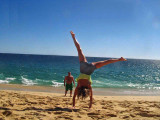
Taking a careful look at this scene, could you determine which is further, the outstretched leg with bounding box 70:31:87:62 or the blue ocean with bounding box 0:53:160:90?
the blue ocean with bounding box 0:53:160:90

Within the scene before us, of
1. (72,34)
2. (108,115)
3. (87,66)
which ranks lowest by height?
(108,115)

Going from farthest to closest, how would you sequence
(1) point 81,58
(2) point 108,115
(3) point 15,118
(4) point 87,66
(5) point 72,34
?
(5) point 72,34 < (1) point 81,58 < (4) point 87,66 < (2) point 108,115 < (3) point 15,118

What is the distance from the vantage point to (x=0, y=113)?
14.6 feet

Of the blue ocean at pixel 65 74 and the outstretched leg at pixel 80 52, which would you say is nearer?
the outstretched leg at pixel 80 52

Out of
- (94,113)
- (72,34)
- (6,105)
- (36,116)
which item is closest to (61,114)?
(36,116)

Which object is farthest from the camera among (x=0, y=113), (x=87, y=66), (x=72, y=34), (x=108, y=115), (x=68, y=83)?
(x=68, y=83)

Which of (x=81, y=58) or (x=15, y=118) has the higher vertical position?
(x=81, y=58)

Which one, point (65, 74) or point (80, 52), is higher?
point (80, 52)

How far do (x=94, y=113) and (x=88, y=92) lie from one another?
0.79 m

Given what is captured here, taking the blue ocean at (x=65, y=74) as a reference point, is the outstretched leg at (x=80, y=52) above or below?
above

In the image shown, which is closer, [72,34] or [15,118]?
[15,118]

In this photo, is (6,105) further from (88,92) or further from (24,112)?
(88,92)

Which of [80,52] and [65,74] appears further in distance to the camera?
[65,74]

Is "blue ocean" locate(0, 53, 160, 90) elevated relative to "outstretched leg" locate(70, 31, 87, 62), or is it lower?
lower
